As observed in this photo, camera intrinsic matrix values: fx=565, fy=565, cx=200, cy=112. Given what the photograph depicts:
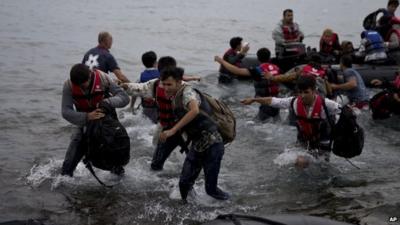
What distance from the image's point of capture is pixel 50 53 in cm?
1891

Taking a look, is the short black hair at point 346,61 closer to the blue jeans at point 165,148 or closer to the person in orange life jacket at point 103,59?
the person in orange life jacket at point 103,59

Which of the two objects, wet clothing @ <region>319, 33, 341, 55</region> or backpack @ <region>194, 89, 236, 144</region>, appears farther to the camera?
wet clothing @ <region>319, 33, 341, 55</region>

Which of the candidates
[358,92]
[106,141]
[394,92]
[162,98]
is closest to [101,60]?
[162,98]

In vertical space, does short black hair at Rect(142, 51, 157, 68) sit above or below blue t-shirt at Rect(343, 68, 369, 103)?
above

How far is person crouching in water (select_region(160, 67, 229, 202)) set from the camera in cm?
544

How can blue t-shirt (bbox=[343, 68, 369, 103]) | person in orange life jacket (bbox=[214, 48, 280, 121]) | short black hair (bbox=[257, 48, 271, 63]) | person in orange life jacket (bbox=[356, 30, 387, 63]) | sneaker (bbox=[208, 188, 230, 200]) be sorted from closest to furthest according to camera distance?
1. sneaker (bbox=[208, 188, 230, 200])
2. person in orange life jacket (bbox=[214, 48, 280, 121])
3. short black hair (bbox=[257, 48, 271, 63])
4. blue t-shirt (bbox=[343, 68, 369, 103])
5. person in orange life jacket (bbox=[356, 30, 387, 63])

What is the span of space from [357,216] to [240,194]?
140 centimetres

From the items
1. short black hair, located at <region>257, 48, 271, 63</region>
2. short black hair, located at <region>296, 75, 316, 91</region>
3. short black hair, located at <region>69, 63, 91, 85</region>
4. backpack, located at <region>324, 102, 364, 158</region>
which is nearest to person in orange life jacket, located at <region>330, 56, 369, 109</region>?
short black hair, located at <region>257, 48, 271, 63</region>

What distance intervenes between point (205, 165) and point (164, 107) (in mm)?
1115

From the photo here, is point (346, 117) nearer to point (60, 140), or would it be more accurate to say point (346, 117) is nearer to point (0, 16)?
point (60, 140)

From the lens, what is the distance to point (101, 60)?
26.6 feet

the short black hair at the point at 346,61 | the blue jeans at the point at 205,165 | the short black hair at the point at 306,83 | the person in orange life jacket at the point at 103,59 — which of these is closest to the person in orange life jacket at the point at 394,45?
the short black hair at the point at 346,61

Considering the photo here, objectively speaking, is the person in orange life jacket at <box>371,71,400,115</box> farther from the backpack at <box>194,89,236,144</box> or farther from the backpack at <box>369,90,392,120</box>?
the backpack at <box>194,89,236,144</box>

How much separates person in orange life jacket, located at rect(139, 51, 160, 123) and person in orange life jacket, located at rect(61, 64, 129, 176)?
6.41ft
